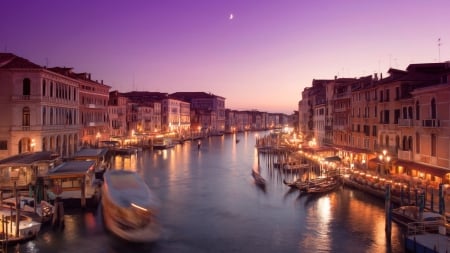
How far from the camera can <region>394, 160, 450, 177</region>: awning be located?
16.5 metres

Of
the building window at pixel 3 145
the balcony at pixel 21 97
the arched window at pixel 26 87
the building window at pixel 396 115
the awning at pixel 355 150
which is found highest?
the arched window at pixel 26 87

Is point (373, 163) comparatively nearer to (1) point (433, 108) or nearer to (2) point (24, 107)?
(1) point (433, 108)

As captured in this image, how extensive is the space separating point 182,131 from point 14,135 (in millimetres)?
53294

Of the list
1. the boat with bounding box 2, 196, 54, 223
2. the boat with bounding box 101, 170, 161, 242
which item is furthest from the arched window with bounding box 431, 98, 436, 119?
the boat with bounding box 2, 196, 54, 223

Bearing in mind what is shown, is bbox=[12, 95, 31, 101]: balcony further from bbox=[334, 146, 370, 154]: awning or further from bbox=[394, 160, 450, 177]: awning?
bbox=[394, 160, 450, 177]: awning

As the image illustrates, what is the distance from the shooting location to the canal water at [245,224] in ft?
42.9

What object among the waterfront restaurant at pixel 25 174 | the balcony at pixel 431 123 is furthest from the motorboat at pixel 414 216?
the waterfront restaurant at pixel 25 174

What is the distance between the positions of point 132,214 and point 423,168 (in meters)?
12.3

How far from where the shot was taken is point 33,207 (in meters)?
15.0

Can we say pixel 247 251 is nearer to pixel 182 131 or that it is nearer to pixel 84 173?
pixel 84 173

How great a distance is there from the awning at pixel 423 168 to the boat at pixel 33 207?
1495cm

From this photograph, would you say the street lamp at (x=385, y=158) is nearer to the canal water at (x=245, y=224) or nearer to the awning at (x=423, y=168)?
the awning at (x=423, y=168)

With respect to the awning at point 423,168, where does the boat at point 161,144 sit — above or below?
below

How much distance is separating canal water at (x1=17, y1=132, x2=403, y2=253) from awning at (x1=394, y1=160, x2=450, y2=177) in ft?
7.04
